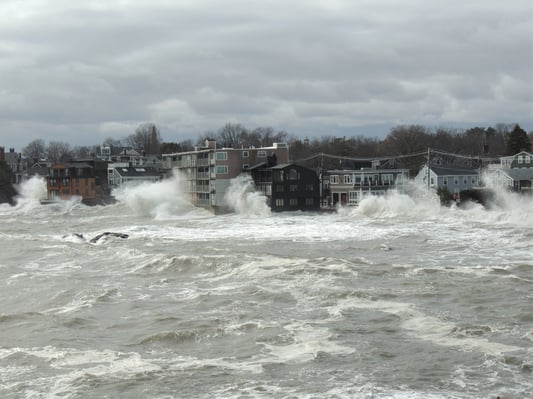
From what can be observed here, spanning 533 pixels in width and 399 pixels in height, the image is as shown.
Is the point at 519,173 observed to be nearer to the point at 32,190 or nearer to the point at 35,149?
the point at 32,190

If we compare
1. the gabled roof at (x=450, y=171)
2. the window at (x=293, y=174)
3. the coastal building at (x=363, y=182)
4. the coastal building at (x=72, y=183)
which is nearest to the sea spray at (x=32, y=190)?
the coastal building at (x=72, y=183)

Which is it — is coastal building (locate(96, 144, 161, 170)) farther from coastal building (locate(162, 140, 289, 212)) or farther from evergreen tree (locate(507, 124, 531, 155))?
A: evergreen tree (locate(507, 124, 531, 155))

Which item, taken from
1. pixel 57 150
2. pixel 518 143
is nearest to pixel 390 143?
pixel 518 143

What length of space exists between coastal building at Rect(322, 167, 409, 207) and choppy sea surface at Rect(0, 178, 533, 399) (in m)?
28.6

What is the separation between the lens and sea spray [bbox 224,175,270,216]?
213 ft

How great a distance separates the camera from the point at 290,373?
568 inches

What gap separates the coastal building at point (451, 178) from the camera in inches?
2704

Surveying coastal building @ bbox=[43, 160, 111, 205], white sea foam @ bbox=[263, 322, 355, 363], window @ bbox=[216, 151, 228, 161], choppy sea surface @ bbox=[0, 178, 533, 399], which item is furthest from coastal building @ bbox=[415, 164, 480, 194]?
white sea foam @ bbox=[263, 322, 355, 363]

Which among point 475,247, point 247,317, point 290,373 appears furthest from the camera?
point 475,247

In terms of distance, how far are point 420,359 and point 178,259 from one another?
54.6ft

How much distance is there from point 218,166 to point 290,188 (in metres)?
8.28

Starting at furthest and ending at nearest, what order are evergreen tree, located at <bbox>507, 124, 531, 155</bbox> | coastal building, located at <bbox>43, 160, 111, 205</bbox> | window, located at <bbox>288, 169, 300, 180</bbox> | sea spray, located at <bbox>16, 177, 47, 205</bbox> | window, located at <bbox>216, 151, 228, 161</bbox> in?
1. sea spray, located at <bbox>16, 177, 47, 205</bbox>
2. coastal building, located at <bbox>43, 160, 111, 205</bbox>
3. evergreen tree, located at <bbox>507, 124, 531, 155</bbox>
4. window, located at <bbox>216, 151, 228, 161</bbox>
5. window, located at <bbox>288, 169, 300, 180</bbox>

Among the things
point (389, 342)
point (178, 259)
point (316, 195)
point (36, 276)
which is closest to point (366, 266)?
point (178, 259)

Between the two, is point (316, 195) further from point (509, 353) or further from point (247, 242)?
point (509, 353)
